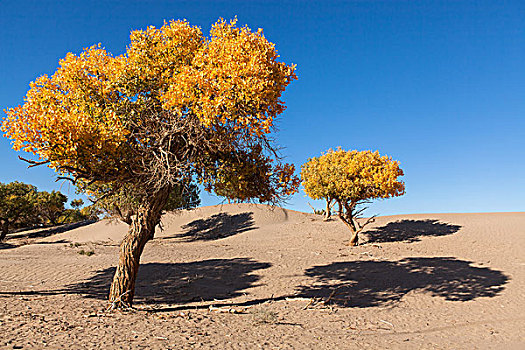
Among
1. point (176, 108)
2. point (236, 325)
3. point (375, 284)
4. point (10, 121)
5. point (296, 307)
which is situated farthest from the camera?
point (375, 284)

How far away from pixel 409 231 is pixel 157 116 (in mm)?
24005

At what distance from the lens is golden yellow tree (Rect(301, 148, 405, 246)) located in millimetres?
22234

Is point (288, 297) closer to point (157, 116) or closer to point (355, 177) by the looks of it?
point (157, 116)

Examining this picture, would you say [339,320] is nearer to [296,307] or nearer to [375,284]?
[296,307]

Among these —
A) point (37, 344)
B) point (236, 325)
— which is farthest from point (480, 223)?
point (37, 344)

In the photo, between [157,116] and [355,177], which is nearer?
[157,116]

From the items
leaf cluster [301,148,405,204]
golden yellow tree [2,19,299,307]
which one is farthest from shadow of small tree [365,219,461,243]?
golden yellow tree [2,19,299,307]

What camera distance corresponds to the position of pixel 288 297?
12.5 meters

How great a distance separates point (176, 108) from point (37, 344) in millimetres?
6095

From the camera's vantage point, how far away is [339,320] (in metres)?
10.2

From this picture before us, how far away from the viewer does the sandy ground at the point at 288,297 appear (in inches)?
331

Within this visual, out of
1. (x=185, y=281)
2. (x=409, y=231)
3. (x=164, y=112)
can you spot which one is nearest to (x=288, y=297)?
(x=185, y=281)

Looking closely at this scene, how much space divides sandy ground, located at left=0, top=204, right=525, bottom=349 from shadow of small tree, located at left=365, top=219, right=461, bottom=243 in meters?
0.48

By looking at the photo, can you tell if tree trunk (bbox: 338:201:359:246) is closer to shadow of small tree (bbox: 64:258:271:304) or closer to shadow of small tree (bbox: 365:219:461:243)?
shadow of small tree (bbox: 365:219:461:243)
